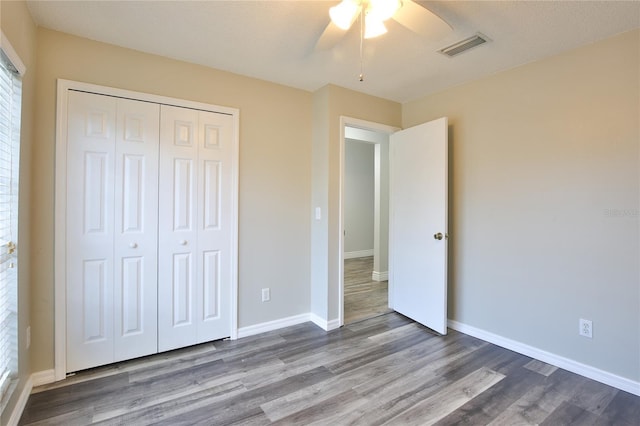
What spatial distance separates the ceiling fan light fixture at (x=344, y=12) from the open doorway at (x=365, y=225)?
4.93 feet

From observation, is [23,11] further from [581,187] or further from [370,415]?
[581,187]

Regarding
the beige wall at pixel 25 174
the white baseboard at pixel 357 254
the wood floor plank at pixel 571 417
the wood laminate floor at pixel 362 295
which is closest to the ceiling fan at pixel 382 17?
the beige wall at pixel 25 174

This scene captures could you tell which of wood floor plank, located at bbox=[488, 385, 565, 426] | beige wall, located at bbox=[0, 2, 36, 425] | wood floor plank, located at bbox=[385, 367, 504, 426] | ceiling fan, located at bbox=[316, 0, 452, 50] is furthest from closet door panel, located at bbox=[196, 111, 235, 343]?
wood floor plank, located at bbox=[488, 385, 565, 426]

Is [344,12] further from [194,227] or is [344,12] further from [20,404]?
[20,404]

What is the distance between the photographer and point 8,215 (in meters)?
1.67

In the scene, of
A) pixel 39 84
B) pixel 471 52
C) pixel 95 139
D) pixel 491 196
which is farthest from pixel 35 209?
pixel 491 196

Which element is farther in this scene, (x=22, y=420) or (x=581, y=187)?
(x=581, y=187)

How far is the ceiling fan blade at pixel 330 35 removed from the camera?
1.66m

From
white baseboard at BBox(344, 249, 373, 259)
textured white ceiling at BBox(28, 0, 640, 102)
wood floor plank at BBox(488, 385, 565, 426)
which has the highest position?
textured white ceiling at BBox(28, 0, 640, 102)

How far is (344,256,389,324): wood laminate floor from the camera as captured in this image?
3.40 meters

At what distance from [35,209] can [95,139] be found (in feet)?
1.93

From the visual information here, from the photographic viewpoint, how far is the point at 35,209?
6.44 feet

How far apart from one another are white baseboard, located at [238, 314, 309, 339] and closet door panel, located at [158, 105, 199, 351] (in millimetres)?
439

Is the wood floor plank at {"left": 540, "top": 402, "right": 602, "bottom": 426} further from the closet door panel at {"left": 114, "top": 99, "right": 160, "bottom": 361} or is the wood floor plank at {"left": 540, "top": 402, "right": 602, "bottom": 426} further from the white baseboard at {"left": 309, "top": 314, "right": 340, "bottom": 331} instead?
the closet door panel at {"left": 114, "top": 99, "right": 160, "bottom": 361}
